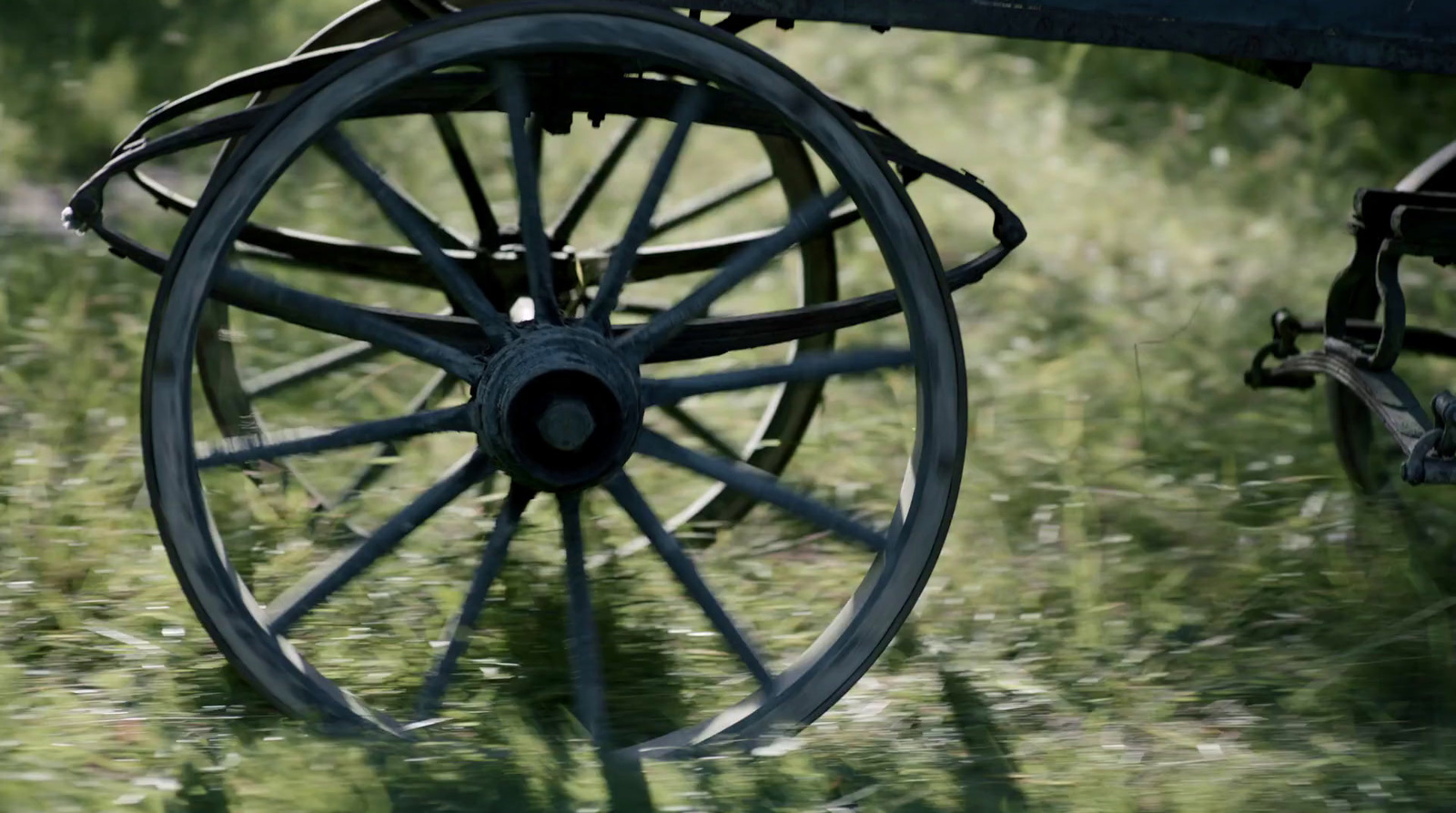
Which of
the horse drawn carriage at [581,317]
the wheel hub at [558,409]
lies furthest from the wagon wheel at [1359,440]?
the wheel hub at [558,409]

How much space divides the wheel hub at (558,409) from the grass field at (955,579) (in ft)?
1.43

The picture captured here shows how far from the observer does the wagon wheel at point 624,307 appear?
3.47m

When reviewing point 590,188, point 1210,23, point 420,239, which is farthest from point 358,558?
point 1210,23

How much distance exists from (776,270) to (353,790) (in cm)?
300

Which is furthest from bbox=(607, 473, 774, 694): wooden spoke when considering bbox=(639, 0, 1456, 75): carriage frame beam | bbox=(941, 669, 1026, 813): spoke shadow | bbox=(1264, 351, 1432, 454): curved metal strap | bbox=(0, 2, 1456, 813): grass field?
bbox=(1264, 351, 1432, 454): curved metal strap

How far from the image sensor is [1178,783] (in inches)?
109

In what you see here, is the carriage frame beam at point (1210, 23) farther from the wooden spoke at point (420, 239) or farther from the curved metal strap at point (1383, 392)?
the curved metal strap at point (1383, 392)

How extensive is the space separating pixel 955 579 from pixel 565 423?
1.21 meters

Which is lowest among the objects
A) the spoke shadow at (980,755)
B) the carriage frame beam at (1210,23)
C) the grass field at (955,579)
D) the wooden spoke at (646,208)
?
the spoke shadow at (980,755)

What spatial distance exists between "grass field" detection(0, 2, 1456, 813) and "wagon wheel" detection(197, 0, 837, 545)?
0.13 m

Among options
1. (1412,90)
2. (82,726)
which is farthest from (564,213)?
(1412,90)

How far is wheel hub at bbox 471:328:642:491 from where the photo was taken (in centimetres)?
262

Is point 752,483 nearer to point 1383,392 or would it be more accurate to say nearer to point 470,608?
point 470,608

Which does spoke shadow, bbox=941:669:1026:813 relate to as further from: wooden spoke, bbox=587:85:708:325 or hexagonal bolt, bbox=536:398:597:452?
wooden spoke, bbox=587:85:708:325
